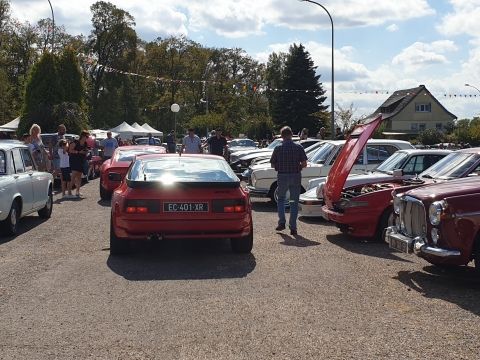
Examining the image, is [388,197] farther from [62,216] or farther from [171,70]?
[171,70]

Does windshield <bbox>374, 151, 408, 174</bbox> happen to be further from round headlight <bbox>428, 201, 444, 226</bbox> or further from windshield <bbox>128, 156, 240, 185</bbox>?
round headlight <bbox>428, 201, 444, 226</bbox>

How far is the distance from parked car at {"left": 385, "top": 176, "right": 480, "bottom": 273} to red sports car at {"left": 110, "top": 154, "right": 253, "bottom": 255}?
7.32 feet

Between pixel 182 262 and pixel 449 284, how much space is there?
330cm

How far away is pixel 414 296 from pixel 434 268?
1636 millimetres

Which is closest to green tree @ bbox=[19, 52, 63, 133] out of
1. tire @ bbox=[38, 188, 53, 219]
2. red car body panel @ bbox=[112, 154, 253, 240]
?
tire @ bbox=[38, 188, 53, 219]

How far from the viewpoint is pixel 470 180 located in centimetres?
748

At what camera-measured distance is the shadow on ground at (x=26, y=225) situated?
10.3 meters

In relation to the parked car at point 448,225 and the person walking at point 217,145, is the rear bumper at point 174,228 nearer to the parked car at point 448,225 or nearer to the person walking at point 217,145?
the parked car at point 448,225

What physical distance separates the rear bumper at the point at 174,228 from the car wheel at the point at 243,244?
51 cm

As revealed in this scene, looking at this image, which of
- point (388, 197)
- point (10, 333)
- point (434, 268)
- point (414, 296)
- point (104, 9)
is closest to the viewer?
point (10, 333)


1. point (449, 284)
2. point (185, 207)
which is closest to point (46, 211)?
point (185, 207)

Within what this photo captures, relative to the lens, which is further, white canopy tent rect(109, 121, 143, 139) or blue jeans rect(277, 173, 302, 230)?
white canopy tent rect(109, 121, 143, 139)

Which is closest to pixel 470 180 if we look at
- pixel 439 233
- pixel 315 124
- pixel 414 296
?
pixel 439 233

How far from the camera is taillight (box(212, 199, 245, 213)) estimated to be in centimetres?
812
